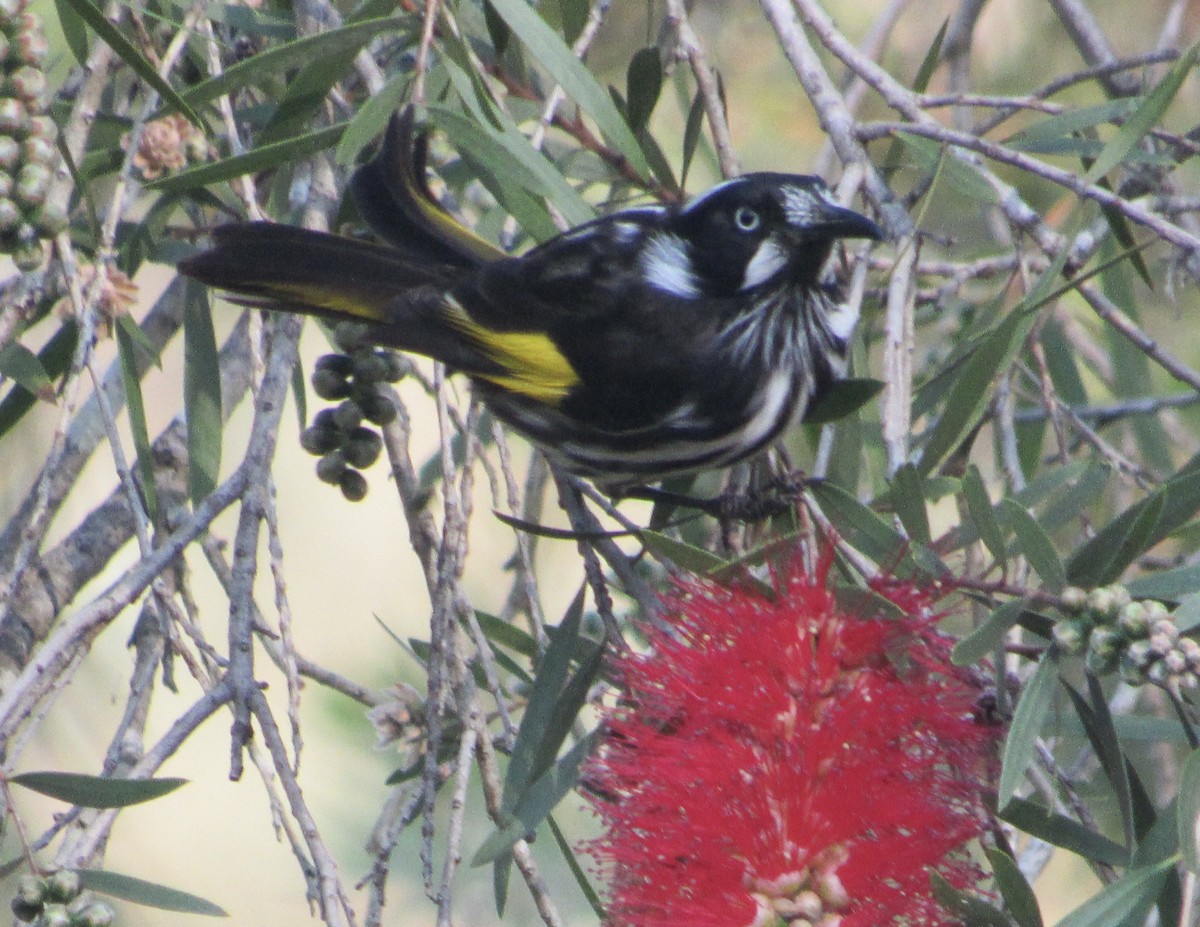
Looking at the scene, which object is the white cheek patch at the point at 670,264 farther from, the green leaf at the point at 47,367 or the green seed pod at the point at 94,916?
the green seed pod at the point at 94,916

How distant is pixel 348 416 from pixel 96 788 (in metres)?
0.65

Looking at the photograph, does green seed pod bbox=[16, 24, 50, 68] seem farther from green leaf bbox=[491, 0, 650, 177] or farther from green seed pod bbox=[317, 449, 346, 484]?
green seed pod bbox=[317, 449, 346, 484]

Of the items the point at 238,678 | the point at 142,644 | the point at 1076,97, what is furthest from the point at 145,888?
the point at 1076,97

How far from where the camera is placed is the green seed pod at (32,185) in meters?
1.40

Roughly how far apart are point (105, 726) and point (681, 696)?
91.7 inches

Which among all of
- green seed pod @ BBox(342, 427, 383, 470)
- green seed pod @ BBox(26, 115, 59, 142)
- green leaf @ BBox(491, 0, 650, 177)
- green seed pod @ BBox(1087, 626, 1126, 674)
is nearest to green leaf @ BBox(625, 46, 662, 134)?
green leaf @ BBox(491, 0, 650, 177)

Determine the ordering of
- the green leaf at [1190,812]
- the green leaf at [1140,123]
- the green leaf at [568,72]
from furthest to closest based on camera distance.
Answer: the green leaf at [568,72] → the green leaf at [1140,123] → the green leaf at [1190,812]

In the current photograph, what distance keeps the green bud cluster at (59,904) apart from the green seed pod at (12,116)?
2.24 ft

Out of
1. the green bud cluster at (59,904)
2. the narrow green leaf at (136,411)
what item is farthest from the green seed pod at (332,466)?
the green bud cluster at (59,904)

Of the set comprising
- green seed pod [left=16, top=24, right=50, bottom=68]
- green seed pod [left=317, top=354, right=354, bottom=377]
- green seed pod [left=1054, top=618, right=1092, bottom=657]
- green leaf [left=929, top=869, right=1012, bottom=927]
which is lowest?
green leaf [left=929, top=869, right=1012, bottom=927]

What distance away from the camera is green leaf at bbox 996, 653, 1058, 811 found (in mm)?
1102

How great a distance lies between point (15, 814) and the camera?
1107 millimetres

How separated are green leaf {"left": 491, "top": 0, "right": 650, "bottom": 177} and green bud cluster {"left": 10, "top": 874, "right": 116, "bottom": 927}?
2.97 ft

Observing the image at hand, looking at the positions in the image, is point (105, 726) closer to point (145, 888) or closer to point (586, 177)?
point (586, 177)
